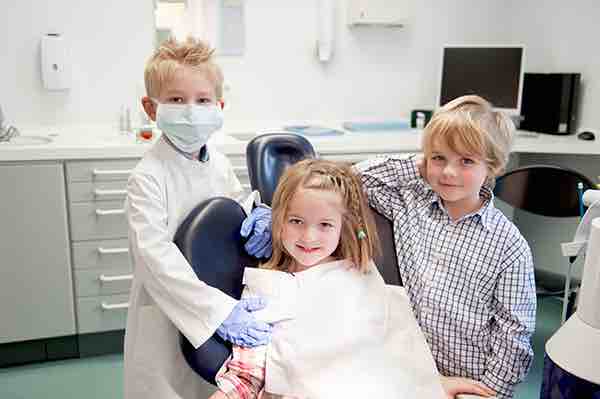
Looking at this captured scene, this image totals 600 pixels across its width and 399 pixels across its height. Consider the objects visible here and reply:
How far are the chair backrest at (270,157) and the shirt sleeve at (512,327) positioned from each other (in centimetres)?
66

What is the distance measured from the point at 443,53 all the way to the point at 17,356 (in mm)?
2682

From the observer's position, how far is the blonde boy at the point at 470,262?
1.35m

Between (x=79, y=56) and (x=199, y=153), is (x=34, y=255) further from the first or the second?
(x=199, y=153)

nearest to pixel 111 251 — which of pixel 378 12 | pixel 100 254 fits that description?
pixel 100 254

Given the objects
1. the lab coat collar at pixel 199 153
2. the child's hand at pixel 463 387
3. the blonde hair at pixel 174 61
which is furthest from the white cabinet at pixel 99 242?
the child's hand at pixel 463 387

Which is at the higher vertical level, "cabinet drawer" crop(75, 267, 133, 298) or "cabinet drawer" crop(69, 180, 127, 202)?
"cabinet drawer" crop(69, 180, 127, 202)

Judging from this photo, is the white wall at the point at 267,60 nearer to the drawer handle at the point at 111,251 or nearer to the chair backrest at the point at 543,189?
the drawer handle at the point at 111,251

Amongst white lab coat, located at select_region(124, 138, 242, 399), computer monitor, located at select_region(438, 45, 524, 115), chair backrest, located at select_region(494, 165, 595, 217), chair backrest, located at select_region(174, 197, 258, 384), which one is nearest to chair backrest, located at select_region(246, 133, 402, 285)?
white lab coat, located at select_region(124, 138, 242, 399)

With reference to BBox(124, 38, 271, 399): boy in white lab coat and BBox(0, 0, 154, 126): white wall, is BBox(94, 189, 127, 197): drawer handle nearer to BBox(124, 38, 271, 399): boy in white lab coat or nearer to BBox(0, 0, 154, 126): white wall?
BBox(0, 0, 154, 126): white wall

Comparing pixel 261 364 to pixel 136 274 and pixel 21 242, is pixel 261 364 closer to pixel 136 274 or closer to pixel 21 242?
pixel 136 274

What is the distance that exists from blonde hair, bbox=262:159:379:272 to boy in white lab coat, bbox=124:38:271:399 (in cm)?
16

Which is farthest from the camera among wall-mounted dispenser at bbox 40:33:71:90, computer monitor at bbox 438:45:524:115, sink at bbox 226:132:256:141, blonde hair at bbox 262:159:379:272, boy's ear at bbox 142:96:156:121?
computer monitor at bbox 438:45:524:115

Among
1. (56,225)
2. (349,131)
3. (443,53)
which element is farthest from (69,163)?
(443,53)

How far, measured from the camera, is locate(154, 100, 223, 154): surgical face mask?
149cm
